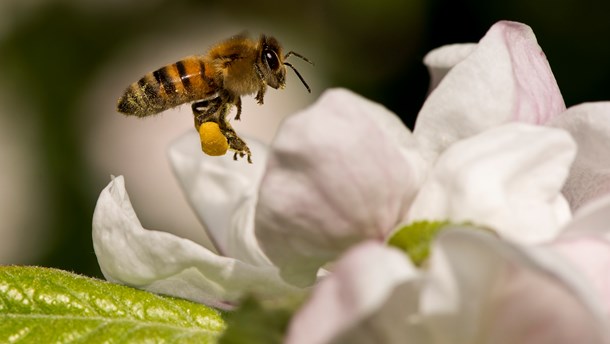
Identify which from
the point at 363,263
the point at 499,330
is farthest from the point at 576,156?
the point at 363,263

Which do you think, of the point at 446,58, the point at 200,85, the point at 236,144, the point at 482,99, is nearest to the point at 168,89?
the point at 200,85

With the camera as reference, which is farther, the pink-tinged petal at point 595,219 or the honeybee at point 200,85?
the honeybee at point 200,85

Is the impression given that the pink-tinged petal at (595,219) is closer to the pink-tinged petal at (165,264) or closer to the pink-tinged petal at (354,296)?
the pink-tinged petal at (354,296)

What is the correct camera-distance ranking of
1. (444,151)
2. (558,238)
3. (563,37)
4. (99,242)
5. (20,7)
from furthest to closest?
(20,7) < (563,37) < (99,242) < (444,151) < (558,238)

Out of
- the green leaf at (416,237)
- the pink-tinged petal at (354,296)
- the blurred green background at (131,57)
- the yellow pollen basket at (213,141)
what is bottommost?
the blurred green background at (131,57)

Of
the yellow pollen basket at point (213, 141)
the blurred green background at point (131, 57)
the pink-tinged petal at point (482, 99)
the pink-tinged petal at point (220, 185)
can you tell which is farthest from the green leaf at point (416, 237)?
the blurred green background at point (131, 57)

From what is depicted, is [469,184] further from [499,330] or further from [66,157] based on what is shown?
[66,157]

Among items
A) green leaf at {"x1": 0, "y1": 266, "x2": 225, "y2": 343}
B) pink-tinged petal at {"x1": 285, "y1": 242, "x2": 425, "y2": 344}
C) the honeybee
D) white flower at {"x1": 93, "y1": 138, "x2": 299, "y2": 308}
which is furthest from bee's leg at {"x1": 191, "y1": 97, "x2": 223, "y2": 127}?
pink-tinged petal at {"x1": 285, "y1": 242, "x2": 425, "y2": 344}

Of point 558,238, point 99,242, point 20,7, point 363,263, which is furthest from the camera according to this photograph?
point 20,7
